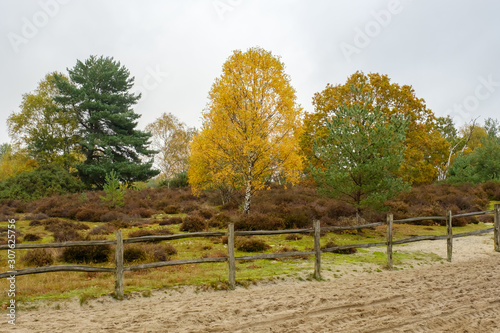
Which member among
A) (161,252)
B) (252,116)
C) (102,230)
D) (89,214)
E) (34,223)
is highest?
(252,116)

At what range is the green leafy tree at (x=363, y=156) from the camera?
14.5 metres

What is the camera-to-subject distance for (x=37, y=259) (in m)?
9.38

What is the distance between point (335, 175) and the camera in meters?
14.8

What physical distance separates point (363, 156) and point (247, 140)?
20.1ft

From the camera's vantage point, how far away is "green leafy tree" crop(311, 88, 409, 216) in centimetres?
1445

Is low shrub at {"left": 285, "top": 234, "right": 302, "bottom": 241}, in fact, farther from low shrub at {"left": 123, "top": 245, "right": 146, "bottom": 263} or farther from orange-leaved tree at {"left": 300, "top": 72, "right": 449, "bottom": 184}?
orange-leaved tree at {"left": 300, "top": 72, "right": 449, "bottom": 184}

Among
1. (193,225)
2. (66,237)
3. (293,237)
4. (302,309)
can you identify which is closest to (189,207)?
(193,225)

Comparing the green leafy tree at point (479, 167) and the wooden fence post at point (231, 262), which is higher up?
the green leafy tree at point (479, 167)

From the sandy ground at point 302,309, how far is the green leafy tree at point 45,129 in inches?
1286

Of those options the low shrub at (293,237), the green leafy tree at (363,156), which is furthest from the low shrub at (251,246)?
the green leafy tree at (363,156)

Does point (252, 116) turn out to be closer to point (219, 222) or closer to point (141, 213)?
point (219, 222)

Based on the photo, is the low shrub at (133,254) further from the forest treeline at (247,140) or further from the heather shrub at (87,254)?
the forest treeline at (247,140)

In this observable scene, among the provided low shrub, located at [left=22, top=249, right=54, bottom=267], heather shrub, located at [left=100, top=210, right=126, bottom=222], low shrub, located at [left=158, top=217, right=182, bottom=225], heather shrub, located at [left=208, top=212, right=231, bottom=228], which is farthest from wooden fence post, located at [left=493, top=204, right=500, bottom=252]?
heather shrub, located at [left=100, top=210, right=126, bottom=222]

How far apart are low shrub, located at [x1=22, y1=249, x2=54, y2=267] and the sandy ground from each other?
3620 millimetres
